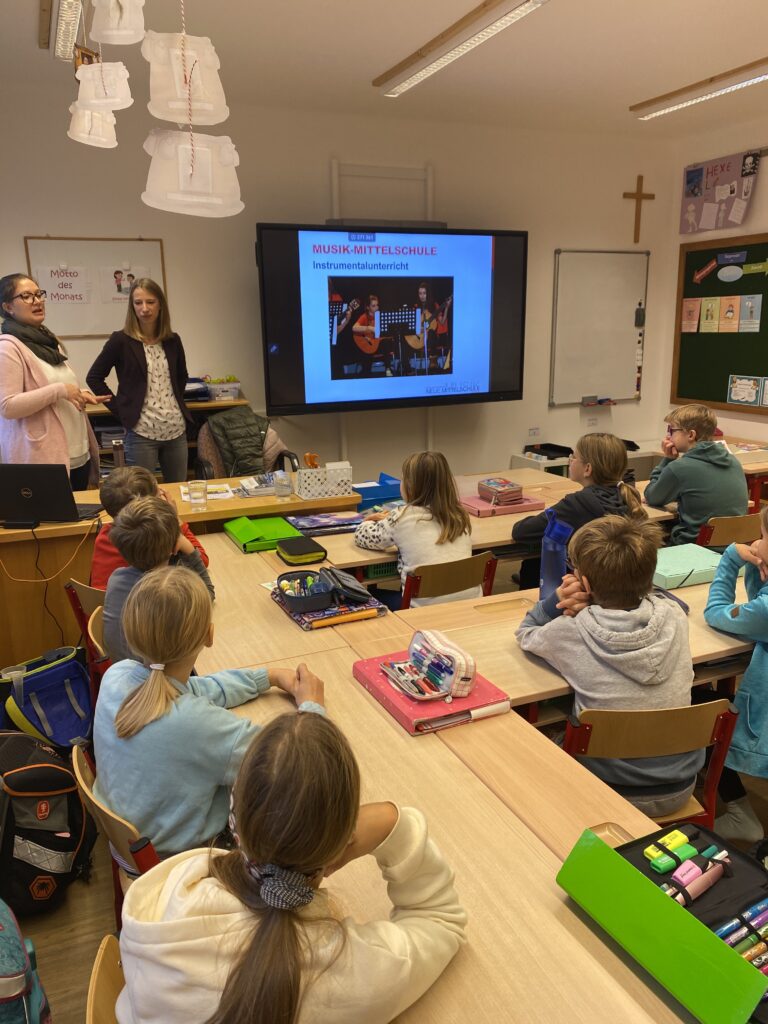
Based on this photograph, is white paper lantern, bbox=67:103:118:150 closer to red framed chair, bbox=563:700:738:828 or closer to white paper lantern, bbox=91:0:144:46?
white paper lantern, bbox=91:0:144:46

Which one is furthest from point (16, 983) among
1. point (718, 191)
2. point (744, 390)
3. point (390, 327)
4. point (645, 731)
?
point (718, 191)

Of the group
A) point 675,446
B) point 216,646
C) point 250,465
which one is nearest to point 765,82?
point 675,446

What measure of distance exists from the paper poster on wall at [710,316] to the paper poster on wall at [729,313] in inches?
1.6

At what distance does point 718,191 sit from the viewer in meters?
5.92

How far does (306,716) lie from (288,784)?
3.5 inches

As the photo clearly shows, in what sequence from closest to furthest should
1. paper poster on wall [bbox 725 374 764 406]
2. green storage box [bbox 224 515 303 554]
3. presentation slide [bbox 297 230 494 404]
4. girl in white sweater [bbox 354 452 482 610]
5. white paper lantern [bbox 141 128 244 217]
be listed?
white paper lantern [bbox 141 128 244 217] < girl in white sweater [bbox 354 452 482 610] < green storage box [bbox 224 515 303 554] < presentation slide [bbox 297 230 494 404] < paper poster on wall [bbox 725 374 764 406]

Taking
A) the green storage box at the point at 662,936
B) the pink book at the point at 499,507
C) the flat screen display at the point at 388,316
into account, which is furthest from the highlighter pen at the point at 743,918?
the flat screen display at the point at 388,316

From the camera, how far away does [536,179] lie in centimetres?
587

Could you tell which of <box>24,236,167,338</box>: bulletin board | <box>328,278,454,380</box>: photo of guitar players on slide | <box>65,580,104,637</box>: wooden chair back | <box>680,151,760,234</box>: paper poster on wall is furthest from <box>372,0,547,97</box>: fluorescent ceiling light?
<box>65,580,104,637</box>: wooden chair back

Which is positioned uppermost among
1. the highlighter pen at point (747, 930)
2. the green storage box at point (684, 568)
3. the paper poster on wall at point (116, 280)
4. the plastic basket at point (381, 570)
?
the paper poster on wall at point (116, 280)

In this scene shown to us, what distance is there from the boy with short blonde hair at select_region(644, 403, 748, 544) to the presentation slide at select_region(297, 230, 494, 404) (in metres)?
2.38

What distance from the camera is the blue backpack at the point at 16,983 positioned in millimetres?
1225

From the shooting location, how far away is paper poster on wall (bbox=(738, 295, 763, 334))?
18.7 feet

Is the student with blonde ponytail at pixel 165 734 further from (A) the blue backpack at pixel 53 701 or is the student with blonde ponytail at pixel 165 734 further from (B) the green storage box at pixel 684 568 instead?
(B) the green storage box at pixel 684 568
